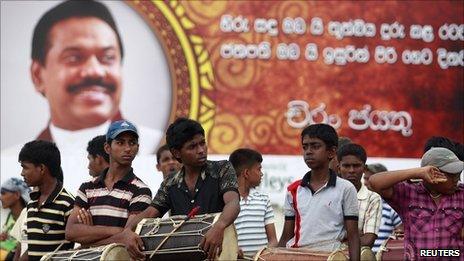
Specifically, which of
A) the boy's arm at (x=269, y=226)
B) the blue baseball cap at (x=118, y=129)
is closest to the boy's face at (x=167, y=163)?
the boy's arm at (x=269, y=226)

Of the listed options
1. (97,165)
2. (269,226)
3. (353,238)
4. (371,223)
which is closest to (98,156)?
(97,165)

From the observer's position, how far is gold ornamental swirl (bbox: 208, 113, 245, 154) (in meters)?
12.9

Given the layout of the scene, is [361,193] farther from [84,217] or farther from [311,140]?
[84,217]

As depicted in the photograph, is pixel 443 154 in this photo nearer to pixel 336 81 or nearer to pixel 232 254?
pixel 232 254

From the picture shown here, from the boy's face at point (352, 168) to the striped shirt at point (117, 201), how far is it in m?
1.89

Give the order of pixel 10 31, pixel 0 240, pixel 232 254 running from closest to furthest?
pixel 232 254
pixel 0 240
pixel 10 31

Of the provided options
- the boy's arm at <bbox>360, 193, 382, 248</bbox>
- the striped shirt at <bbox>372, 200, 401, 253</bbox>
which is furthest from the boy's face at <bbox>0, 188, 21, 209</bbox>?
the boy's arm at <bbox>360, 193, 382, 248</bbox>

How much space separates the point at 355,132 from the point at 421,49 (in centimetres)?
117

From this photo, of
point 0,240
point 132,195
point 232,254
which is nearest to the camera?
point 232,254

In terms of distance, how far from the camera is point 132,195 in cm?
729

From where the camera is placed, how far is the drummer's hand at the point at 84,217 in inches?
285

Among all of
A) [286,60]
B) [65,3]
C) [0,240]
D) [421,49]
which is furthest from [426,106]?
[0,240]

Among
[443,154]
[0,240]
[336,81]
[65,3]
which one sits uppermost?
[65,3]

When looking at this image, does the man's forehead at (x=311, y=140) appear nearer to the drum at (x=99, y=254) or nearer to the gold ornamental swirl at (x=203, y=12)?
the drum at (x=99, y=254)
